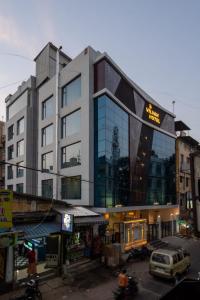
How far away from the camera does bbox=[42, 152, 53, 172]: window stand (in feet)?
122

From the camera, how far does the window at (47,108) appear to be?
3804cm

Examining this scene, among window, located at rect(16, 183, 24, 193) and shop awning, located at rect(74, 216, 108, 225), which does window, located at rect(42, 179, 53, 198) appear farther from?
shop awning, located at rect(74, 216, 108, 225)

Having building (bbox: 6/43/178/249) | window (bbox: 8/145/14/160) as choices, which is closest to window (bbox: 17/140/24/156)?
building (bbox: 6/43/178/249)

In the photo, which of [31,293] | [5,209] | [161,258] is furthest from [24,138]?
[31,293]

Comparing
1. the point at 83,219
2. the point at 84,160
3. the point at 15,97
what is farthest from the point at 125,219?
the point at 15,97

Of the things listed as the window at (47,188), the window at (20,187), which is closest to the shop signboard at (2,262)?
the window at (47,188)

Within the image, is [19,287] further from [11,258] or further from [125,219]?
[125,219]

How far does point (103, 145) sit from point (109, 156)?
1.67m

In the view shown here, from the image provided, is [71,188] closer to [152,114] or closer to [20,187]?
[20,187]

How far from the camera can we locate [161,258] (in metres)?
19.2

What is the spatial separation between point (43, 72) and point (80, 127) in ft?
48.3

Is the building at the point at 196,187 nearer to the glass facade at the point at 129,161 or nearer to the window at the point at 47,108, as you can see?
the glass facade at the point at 129,161

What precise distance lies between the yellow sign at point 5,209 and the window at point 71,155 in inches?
591

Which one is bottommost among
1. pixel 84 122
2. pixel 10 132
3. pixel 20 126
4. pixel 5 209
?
pixel 5 209
